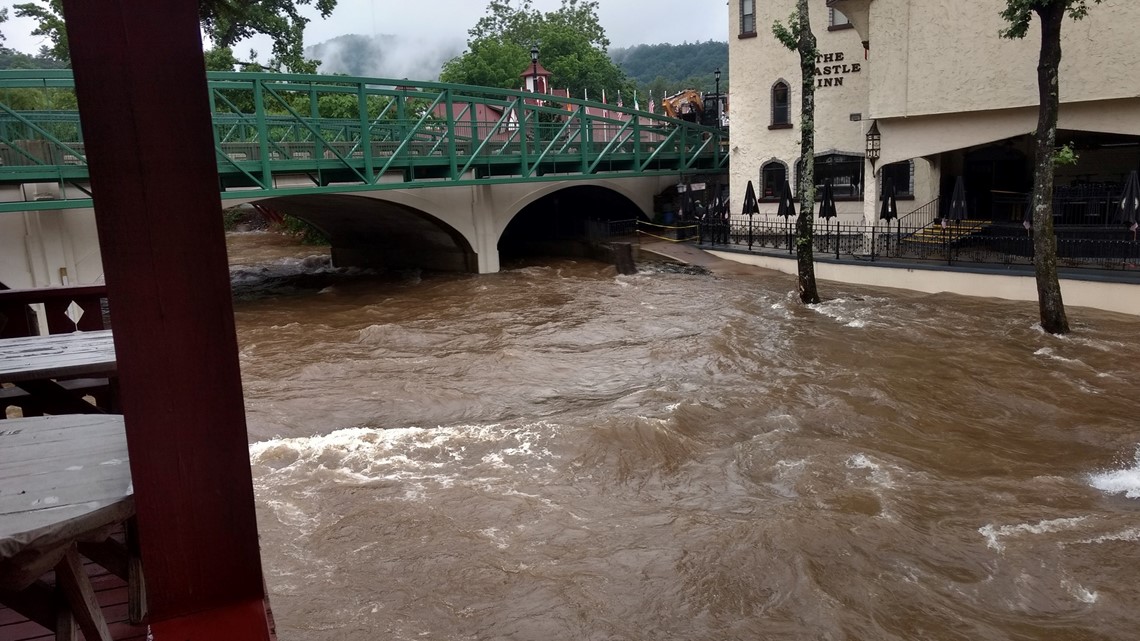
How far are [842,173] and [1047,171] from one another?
42.5 ft

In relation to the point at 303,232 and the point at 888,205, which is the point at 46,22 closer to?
the point at 303,232

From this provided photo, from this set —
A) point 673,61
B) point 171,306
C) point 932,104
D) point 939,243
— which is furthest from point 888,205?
point 673,61

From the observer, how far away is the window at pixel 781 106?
29.5 m

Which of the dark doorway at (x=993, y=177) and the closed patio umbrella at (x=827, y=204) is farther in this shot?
the dark doorway at (x=993, y=177)

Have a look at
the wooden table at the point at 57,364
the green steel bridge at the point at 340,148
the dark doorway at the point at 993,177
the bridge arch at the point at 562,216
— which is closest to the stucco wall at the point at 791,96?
the dark doorway at the point at 993,177

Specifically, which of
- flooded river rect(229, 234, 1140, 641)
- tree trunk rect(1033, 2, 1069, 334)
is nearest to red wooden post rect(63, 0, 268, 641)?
flooded river rect(229, 234, 1140, 641)

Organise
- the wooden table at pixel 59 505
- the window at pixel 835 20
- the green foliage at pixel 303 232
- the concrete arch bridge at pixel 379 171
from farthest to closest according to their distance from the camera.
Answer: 1. the green foliage at pixel 303 232
2. the window at pixel 835 20
3. the concrete arch bridge at pixel 379 171
4. the wooden table at pixel 59 505

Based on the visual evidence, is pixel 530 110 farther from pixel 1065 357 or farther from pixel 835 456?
pixel 835 456

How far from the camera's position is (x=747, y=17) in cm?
2973

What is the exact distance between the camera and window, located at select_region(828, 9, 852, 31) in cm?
2733

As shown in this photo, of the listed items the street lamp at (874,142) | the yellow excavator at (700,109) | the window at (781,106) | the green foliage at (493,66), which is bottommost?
the street lamp at (874,142)

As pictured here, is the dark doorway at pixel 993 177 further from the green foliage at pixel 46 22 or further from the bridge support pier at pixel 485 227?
the green foliage at pixel 46 22

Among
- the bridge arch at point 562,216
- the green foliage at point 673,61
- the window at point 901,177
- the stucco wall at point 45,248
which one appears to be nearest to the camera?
the stucco wall at point 45,248

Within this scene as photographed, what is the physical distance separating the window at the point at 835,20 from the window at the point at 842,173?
13.4 feet
